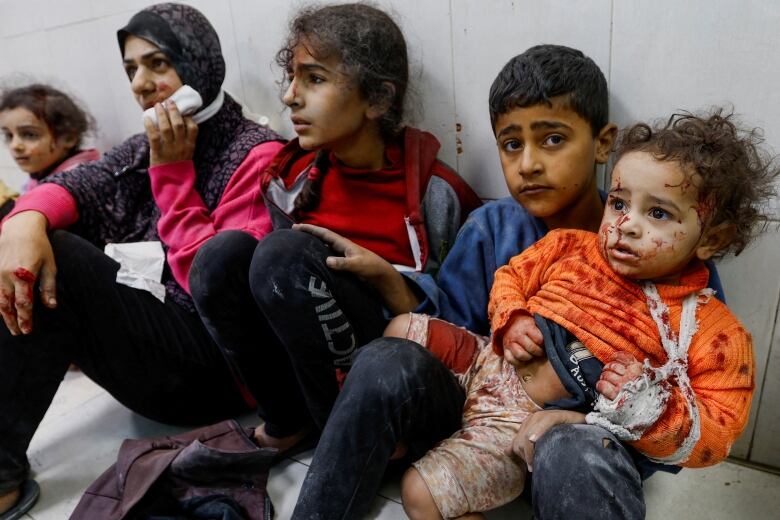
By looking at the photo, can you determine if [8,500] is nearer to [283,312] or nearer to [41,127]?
[283,312]

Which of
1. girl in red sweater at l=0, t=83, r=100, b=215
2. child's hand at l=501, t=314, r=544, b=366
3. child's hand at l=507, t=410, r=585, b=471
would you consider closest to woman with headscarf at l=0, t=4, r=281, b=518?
girl in red sweater at l=0, t=83, r=100, b=215

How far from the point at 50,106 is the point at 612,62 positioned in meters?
1.61

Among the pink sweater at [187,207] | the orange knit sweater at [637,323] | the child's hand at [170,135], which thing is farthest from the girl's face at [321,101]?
the orange knit sweater at [637,323]

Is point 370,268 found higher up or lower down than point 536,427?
higher up

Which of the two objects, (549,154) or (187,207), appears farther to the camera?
(187,207)

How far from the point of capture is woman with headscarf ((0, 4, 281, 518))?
1.04 meters

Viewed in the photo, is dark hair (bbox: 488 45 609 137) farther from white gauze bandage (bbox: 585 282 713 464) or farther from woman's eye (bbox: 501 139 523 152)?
white gauze bandage (bbox: 585 282 713 464)

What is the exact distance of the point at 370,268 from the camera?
991 millimetres

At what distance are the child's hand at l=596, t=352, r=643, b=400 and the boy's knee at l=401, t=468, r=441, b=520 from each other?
278mm

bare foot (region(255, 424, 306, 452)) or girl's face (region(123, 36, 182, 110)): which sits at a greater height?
girl's face (region(123, 36, 182, 110))

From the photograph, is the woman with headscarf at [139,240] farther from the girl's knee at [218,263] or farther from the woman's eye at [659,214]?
the woman's eye at [659,214]

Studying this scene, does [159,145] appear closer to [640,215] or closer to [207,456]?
[207,456]

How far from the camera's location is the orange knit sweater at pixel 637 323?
685 mm

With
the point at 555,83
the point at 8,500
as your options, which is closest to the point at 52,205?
the point at 8,500
